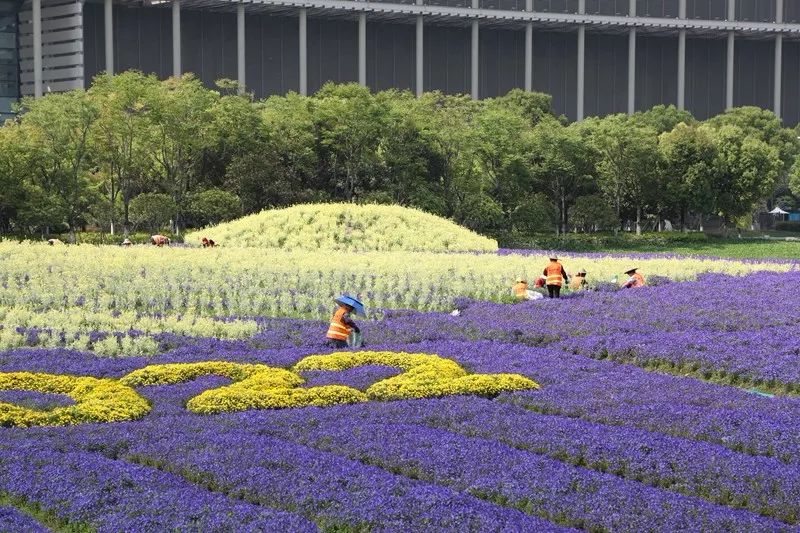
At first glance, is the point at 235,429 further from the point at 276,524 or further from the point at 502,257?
the point at 502,257

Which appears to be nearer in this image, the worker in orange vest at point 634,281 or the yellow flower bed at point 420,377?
the yellow flower bed at point 420,377

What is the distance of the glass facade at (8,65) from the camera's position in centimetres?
7856

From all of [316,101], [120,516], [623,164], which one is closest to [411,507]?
[120,516]

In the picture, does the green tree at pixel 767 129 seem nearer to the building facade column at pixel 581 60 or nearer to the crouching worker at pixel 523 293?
the building facade column at pixel 581 60

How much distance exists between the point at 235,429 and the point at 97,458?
197cm

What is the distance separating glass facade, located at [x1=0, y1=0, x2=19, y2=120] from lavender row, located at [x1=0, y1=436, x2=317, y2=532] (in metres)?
73.0

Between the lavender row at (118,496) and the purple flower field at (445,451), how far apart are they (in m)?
0.02

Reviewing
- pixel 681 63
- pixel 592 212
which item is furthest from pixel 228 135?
pixel 681 63

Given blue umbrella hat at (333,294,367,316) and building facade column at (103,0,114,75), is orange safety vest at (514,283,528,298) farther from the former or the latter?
building facade column at (103,0,114,75)

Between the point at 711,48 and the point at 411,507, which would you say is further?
the point at 711,48

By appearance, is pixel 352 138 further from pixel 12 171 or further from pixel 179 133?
pixel 12 171

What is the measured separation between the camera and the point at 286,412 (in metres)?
13.6

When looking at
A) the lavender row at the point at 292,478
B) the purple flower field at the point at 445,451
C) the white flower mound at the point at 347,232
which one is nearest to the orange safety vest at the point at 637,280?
the purple flower field at the point at 445,451

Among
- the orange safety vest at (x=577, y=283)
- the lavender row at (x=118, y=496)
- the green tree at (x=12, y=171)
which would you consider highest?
the green tree at (x=12, y=171)
